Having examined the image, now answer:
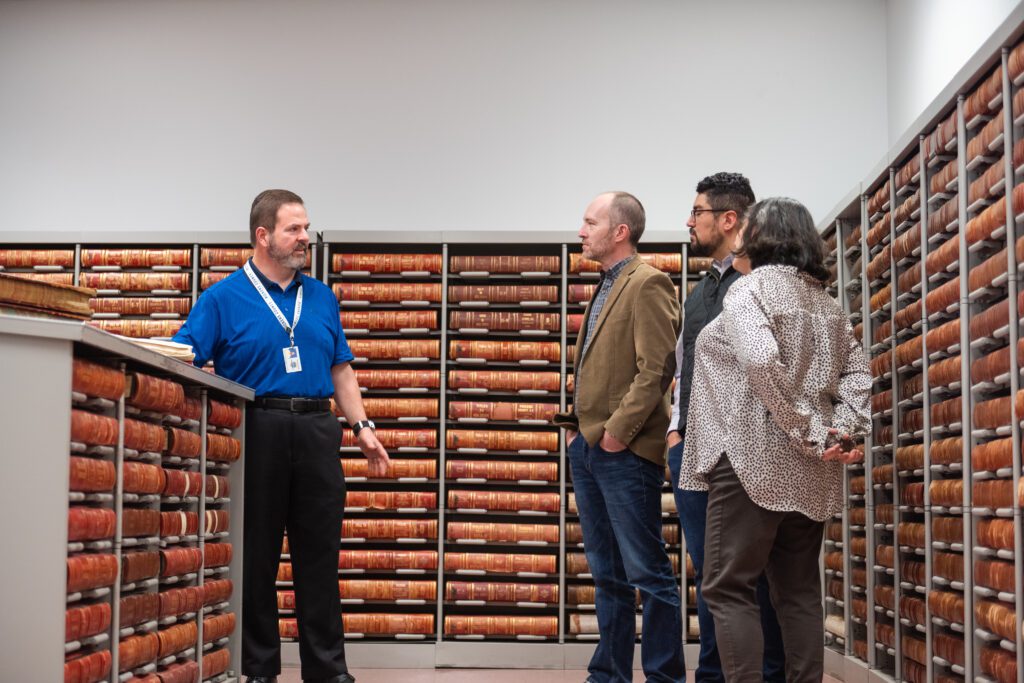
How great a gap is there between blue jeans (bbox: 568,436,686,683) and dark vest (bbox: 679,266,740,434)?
0.30m

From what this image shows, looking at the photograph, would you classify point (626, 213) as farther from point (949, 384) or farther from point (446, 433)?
point (446, 433)

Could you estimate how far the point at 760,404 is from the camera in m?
3.63

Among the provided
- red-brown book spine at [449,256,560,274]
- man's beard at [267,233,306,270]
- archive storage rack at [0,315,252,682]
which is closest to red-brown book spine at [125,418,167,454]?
archive storage rack at [0,315,252,682]

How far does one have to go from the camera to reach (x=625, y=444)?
4.43 metres

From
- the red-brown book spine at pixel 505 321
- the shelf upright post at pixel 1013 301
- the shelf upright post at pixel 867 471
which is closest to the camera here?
the shelf upright post at pixel 1013 301

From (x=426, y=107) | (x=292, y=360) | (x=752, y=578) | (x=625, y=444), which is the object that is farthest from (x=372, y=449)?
(x=426, y=107)

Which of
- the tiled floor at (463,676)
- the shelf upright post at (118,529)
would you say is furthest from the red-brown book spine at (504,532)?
the shelf upright post at (118,529)

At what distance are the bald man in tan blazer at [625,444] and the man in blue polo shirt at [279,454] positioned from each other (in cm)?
96

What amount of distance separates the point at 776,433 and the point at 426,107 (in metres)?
5.48

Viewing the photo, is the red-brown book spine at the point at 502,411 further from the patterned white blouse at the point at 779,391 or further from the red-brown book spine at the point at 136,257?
the patterned white blouse at the point at 779,391

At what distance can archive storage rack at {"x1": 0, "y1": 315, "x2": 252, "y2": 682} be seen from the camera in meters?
3.06

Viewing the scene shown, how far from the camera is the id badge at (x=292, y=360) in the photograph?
466 centimetres

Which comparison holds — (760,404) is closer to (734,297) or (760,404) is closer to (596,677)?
(734,297)

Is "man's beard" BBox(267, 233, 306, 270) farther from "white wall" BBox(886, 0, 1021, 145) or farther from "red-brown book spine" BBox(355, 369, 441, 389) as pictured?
"white wall" BBox(886, 0, 1021, 145)
